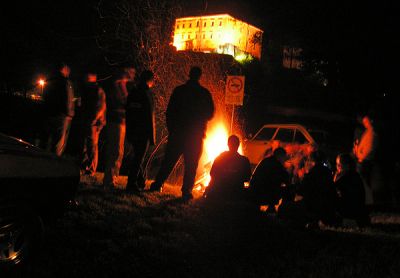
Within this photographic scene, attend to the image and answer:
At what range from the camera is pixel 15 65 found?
67.3 feet

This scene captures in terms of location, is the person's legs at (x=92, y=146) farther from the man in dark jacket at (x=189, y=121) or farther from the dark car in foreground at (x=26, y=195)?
the dark car in foreground at (x=26, y=195)

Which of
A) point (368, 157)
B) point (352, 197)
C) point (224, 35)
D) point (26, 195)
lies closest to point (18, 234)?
point (26, 195)

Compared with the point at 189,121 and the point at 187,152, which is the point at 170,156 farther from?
the point at 189,121

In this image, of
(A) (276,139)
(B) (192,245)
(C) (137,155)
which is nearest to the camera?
(B) (192,245)

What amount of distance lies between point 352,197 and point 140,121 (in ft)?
10.5

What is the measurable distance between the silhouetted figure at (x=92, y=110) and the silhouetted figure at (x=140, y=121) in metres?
1.29

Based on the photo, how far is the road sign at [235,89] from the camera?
10.3 meters

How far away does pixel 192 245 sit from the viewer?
4633 mm

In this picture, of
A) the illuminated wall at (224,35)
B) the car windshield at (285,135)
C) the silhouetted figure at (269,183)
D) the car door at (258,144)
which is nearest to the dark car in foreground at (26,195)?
the silhouetted figure at (269,183)

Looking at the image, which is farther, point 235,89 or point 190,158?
point 235,89

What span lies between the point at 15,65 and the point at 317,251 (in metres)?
19.1

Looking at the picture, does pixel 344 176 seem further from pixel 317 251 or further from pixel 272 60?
pixel 272 60

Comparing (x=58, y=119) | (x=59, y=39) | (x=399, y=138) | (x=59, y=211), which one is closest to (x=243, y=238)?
(x=59, y=211)

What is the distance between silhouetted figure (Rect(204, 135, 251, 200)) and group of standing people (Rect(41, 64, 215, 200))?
42cm
